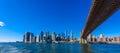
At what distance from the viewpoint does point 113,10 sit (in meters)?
22.8

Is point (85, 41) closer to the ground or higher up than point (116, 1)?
closer to the ground

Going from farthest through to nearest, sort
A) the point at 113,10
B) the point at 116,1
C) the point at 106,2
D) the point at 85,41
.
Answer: the point at 85,41 < the point at 113,10 < the point at 106,2 < the point at 116,1

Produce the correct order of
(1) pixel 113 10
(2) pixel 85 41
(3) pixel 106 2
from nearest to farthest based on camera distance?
(3) pixel 106 2
(1) pixel 113 10
(2) pixel 85 41

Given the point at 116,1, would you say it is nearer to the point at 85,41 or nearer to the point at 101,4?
the point at 101,4

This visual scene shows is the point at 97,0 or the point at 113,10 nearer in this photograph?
the point at 97,0

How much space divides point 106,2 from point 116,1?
6.33ft

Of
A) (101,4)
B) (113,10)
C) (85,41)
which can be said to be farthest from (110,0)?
(85,41)

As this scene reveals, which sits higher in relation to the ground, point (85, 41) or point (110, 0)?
point (110, 0)

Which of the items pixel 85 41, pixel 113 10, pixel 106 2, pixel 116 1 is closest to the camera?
pixel 116 1

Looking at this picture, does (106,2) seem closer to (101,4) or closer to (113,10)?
(101,4)

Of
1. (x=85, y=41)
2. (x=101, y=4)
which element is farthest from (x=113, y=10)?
(x=85, y=41)

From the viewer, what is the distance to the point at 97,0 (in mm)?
18609

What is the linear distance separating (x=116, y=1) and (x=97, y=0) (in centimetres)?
203

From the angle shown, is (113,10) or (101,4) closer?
(101,4)
